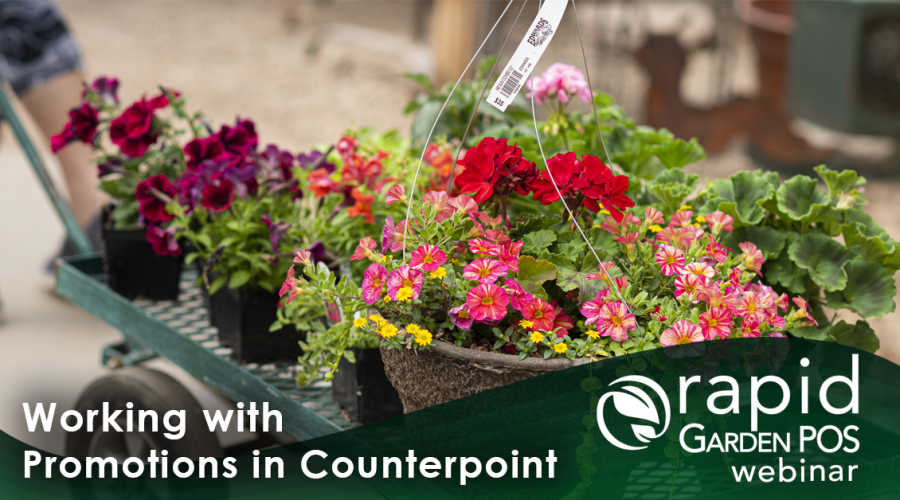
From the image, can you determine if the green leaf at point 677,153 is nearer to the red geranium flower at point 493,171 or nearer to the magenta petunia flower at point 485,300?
the red geranium flower at point 493,171

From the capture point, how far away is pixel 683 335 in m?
0.84

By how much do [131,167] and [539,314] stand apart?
3.37 ft

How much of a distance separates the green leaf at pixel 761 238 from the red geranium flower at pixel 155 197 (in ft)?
3.05

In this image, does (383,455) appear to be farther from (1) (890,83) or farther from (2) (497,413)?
(1) (890,83)

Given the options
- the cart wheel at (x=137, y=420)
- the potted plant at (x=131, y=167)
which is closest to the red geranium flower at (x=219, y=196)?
the potted plant at (x=131, y=167)

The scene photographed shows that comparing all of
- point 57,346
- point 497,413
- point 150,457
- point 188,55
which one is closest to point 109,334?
point 57,346

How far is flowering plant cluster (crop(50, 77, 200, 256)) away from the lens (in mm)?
1380

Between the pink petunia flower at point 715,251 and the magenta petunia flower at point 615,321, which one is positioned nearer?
the magenta petunia flower at point 615,321

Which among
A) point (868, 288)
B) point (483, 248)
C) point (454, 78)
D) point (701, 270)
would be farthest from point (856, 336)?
point (454, 78)

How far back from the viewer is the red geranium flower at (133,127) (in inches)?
57.6

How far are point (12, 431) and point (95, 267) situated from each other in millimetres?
780

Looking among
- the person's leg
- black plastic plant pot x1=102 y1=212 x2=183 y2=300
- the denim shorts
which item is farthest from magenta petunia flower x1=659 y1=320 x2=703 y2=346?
the denim shorts

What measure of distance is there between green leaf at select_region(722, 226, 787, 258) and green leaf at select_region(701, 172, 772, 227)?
0.05 ft

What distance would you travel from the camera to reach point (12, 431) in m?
2.17
